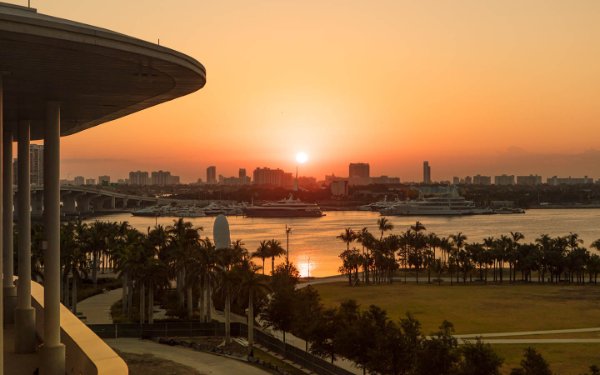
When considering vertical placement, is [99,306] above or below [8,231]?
below

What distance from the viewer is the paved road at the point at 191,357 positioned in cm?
2924

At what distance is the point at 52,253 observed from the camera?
1355cm

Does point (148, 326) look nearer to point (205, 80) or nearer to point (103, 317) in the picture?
point (103, 317)

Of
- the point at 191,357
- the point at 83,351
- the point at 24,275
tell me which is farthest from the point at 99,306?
the point at 83,351

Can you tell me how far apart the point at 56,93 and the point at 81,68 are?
2.75 metres

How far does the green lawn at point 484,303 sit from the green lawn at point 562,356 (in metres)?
5.48

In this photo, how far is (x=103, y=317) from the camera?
43812 millimetres

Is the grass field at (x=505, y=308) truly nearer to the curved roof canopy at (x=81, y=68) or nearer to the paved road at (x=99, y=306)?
→ the paved road at (x=99, y=306)

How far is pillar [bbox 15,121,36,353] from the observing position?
1573 cm

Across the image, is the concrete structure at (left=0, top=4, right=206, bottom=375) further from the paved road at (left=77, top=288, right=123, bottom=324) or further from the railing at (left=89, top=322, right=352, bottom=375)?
the paved road at (left=77, top=288, right=123, bottom=324)

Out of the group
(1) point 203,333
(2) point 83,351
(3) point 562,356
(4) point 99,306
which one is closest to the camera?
(2) point 83,351

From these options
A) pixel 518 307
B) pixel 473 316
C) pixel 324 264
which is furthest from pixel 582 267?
pixel 324 264

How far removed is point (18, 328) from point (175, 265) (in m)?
30.3

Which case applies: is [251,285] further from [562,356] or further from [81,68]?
[81,68]
